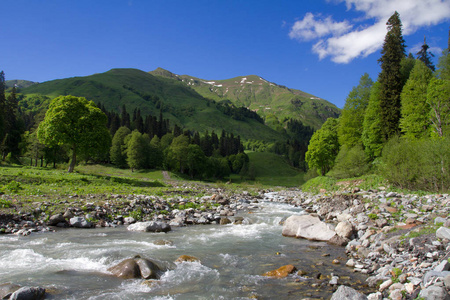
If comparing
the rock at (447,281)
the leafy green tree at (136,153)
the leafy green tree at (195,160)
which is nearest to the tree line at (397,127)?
the rock at (447,281)

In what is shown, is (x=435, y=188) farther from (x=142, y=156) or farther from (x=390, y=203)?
(x=142, y=156)

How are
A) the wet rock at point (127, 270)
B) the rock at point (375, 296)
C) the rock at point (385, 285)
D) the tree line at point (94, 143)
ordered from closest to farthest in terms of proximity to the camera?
the rock at point (375, 296) < the rock at point (385, 285) < the wet rock at point (127, 270) < the tree line at point (94, 143)

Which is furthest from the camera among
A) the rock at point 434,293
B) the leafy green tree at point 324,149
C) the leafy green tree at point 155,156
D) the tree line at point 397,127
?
the leafy green tree at point 155,156

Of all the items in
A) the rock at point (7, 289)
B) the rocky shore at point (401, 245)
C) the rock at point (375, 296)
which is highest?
the rocky shore at point (401, 245)

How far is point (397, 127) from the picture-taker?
40719 mm

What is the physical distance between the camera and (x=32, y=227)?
14.7m

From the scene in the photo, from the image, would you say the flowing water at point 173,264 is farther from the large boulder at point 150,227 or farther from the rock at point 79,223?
the rock at point 79,223

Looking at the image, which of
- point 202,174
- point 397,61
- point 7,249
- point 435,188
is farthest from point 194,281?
point 202,174

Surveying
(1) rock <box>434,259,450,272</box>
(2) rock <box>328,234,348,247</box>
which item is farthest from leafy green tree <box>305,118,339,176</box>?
(1) rock <box>434,259,450,272</box>

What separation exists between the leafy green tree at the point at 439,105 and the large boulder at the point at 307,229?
24.8 metres

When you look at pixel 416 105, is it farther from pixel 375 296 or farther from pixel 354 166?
pixel 375 296

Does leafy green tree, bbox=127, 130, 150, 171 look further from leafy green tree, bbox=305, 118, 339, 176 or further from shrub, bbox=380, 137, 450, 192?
shrub, bbox=380, 137, 450, 192

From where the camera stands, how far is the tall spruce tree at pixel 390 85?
1623 inches

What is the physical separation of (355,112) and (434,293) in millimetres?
51631
